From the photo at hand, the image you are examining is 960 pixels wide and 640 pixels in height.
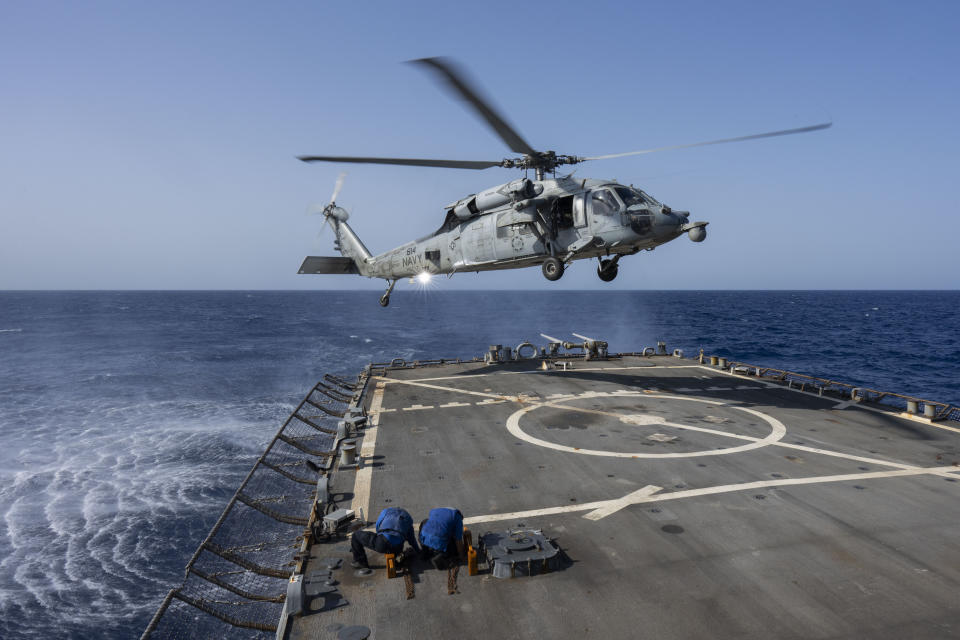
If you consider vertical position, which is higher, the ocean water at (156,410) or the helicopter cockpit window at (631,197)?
the helicopter cockpit window at (631,197)

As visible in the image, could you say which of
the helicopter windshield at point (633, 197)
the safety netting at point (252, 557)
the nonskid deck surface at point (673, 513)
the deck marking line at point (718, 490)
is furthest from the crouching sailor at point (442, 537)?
the helicopter windshield at point (633, 197)

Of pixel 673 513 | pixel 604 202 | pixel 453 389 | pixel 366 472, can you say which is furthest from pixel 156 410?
pixel 673 513

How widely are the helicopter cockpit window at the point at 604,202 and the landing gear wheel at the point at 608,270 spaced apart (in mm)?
3649

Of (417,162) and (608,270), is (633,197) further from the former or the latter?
(417,162)

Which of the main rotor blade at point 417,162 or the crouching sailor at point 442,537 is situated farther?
the main rotor blade at point 417,162

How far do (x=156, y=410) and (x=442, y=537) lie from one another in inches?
1526

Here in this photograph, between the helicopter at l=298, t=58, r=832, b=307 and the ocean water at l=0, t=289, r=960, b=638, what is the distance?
1654 centimetres

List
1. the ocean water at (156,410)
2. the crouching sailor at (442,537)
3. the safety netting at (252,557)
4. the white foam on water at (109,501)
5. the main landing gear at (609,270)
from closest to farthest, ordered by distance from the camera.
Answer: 1. the crouching sailor at (442,537)
2. the safety netting at (252,557)
3. the white foam on water at (109,501)
4. the ocean water at (156,410)
5. the main landing gear at (609,270)

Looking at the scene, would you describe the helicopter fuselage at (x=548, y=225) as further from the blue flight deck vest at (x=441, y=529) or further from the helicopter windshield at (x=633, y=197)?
the blue flight deck vest at (x=441, y=529)

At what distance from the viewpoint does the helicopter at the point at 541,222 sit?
19.8m

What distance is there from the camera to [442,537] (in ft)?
31.3

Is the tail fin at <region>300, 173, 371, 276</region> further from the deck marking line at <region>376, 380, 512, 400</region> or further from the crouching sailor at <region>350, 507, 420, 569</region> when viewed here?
the crouching sailor at <region>350, 507, 420, 569</region>

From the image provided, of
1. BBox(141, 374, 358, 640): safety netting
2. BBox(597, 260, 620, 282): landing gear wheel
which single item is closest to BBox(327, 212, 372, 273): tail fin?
BBox(141, 374, 358, 640): safety netting

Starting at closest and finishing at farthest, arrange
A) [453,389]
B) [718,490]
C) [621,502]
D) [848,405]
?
[621,502] → [718,490] → [848,405] → [453,389]
